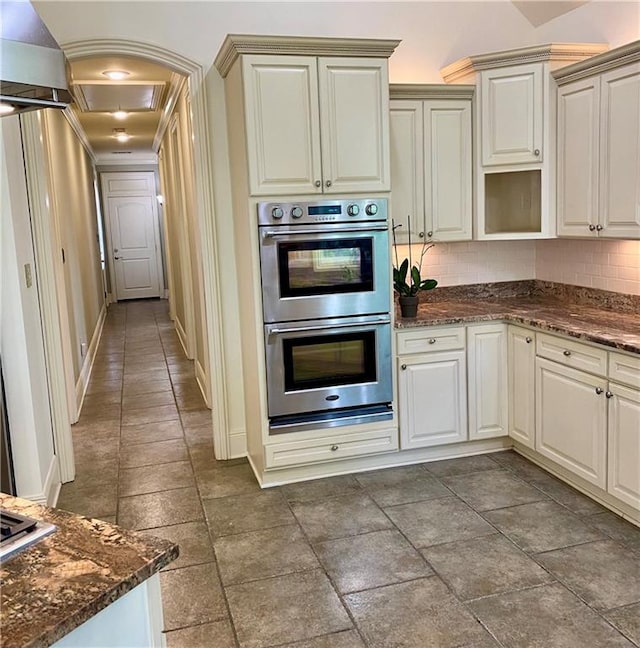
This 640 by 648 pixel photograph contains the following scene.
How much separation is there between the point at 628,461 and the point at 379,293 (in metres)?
1.46

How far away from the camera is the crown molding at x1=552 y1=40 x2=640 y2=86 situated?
3154mm

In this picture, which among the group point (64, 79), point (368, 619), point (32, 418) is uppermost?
point (64, 79)

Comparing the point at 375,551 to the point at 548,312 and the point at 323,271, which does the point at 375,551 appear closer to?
the point at 323,271

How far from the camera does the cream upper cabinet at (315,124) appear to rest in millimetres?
3295

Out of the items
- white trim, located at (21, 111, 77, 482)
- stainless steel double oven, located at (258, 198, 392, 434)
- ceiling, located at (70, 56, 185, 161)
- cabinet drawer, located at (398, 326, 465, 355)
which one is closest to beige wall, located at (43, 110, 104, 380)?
ceiling, located at (70, 56, 185, 161)

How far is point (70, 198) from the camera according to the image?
6332mm

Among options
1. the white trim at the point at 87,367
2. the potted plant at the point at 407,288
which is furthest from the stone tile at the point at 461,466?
the white trim at the point at 87,367

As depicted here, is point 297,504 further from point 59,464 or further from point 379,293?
point 59,464

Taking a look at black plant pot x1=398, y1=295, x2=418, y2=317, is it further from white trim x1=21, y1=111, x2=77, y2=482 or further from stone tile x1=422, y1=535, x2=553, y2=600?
white trim x1=21, y1=111, x2=77, y2=482

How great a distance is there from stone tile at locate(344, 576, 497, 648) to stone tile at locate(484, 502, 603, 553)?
0.54m

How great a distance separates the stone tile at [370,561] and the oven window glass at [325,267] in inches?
50.1

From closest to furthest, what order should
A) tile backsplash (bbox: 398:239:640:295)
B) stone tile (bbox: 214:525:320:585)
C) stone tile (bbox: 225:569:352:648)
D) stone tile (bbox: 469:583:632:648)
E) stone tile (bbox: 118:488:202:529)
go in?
1. stone tile (bbox: 469:583:632:648)
2. stone tile (bbox: 225:569:352:648)
3. stone tile (bbox: 214:525:320:585)
4. stone tile (bbox: 118:488:202:529)
5. tile backsplash (bbox: 398:239:640:295)

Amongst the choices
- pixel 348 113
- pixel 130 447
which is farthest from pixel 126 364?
pixel 348 113

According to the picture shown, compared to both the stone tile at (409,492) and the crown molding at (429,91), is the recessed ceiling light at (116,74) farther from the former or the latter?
the stone tile at (409,492)
